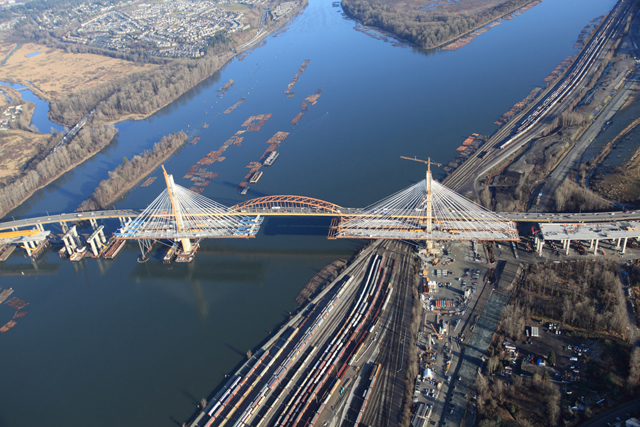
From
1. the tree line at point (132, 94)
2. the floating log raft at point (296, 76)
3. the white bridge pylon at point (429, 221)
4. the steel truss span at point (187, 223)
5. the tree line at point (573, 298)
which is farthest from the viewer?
the floating log raft at point (296, 76)

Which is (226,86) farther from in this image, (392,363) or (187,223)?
(392,363)

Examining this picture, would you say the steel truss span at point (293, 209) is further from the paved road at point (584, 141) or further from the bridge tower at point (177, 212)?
the paved road at point (584, 141)

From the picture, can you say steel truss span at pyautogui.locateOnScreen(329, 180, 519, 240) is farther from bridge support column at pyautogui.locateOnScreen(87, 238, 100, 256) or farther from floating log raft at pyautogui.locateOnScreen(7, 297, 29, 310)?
floating log raft at pyautogui.locateOnScreen(7, 297, 29, 310)

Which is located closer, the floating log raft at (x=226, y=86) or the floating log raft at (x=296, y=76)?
the floating log raft at (x=296, y=76)

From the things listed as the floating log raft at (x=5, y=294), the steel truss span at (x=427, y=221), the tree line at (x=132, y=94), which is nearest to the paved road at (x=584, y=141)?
the steel truss span at (x=427, y=221)

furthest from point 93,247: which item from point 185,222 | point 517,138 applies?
point 517,138

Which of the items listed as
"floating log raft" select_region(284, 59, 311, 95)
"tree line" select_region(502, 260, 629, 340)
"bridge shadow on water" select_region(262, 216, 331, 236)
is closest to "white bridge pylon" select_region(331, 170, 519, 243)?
"bridge shadow on water" select_region(262, 216, 331, 236)

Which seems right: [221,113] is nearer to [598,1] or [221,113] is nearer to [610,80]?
[610,80]
